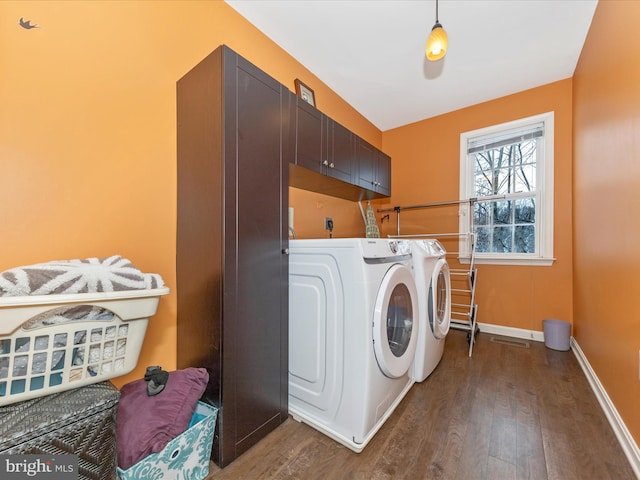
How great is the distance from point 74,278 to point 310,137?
1351mm

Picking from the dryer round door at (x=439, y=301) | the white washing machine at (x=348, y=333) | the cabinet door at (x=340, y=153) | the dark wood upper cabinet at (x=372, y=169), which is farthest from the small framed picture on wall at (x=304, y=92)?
the dryer round door at (x=439, y=301)

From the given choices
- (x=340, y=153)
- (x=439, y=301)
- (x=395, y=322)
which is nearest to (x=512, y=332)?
(x=439, y=301)

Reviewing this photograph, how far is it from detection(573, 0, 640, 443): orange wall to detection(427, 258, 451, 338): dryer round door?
0.84 meters

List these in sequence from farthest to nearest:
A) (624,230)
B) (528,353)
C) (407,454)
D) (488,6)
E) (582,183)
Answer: (528,353) → (582,183) → (488,6) → (624,230) → (407,454)

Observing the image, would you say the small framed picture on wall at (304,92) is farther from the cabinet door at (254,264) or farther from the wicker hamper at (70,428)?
the wicker hamper at (70,428)

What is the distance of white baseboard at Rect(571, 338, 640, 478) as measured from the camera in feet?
3.64

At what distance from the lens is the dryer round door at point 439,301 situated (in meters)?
1.77

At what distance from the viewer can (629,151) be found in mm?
1263

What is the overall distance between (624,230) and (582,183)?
1.03 metres

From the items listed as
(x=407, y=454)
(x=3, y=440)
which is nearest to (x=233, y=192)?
(x=3, y=440)

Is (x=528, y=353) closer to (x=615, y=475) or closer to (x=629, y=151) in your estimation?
(x=615, y=475)

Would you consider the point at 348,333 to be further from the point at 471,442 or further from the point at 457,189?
the point at 457,189

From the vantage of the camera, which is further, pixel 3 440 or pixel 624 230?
pixel 624 230

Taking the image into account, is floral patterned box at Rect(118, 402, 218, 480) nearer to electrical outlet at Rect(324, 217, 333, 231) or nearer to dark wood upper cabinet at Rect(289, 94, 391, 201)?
dark wood upper cabinet at Rect(289, 94, 391, 201)
